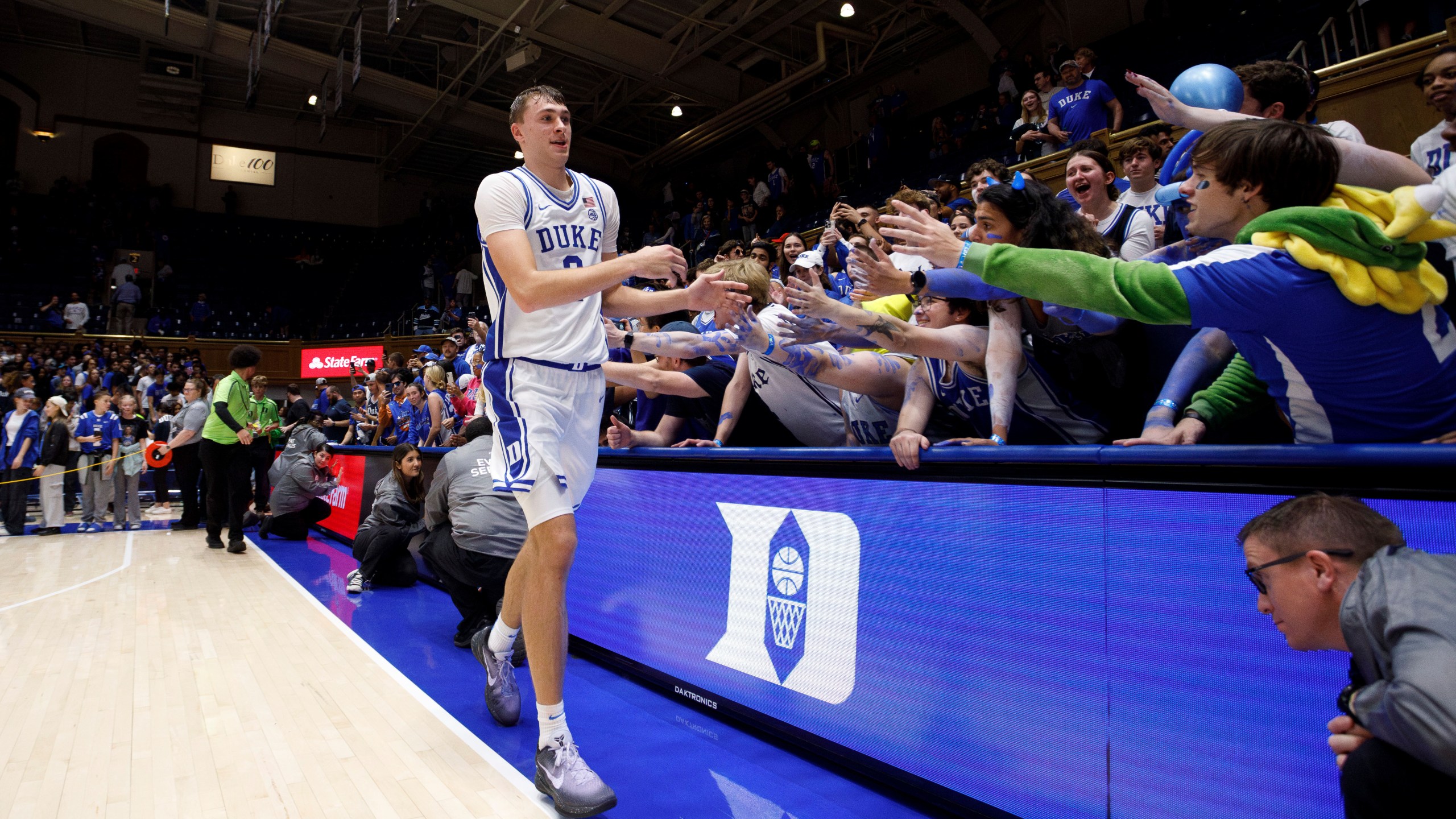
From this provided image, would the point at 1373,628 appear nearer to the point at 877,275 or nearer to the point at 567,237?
the point at 877,275

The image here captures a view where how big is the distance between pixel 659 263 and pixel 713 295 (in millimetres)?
193

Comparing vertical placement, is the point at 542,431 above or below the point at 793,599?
above

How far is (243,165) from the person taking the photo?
76.7 ft

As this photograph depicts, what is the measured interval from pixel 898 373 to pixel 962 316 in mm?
336

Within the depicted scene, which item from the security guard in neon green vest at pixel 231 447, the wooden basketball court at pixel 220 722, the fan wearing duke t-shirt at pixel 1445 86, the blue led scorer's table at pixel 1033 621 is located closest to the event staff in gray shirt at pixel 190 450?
the security guard in neon green vest at pixel 231 447

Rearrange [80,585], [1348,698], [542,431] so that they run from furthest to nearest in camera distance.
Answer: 1. [80,585]
2. [542,431]
3. [1348,698]

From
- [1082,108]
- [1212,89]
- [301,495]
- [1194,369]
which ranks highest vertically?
[1082,108]

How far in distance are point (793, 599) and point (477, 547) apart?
1.90m

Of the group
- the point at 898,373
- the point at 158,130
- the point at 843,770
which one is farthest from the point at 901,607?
the point at 158,130

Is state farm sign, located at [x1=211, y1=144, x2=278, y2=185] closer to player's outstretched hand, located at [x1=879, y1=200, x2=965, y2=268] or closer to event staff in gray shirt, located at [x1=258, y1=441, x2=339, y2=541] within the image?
event staff in gray shirt, located at [x1=258, y1=441, x2=339, y2=541]

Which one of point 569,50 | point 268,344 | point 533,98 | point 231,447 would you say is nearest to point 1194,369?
point 533,98

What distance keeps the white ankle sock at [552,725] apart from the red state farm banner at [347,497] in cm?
526

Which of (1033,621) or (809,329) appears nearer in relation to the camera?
(1033,621)

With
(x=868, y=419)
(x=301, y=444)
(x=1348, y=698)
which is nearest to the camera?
(x=1348, y=698)
